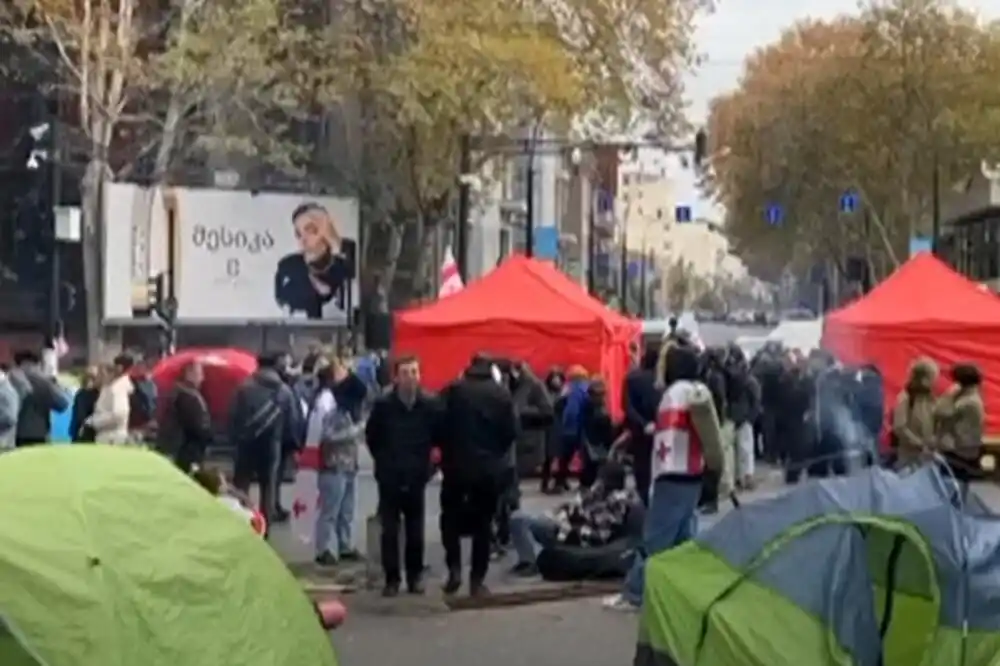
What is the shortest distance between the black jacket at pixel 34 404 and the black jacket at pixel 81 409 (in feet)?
0.93

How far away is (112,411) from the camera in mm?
18203

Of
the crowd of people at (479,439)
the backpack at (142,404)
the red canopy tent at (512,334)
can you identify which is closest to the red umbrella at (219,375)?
the red canopy tent at (512,334)

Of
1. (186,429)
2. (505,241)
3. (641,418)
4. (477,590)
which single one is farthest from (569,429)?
(505,241)

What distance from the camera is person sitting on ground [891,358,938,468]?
1528 centimetres

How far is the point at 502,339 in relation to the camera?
27719 mm

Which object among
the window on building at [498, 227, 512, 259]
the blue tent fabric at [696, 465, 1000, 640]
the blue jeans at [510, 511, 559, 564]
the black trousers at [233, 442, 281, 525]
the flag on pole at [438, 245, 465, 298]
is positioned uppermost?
the window on building at [498, 227, 512, 259]

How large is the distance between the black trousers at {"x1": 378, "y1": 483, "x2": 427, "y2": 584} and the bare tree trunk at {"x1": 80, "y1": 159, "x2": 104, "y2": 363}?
24.4 m

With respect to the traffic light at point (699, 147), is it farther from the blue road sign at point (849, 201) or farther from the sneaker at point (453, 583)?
the sneaker at point (453, 583)

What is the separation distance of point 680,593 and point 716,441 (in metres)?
5.81

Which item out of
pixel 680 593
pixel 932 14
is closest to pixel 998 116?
pixel 932 14

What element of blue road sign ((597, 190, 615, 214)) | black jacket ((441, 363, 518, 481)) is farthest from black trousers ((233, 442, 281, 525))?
blue road sign ((597, 190, 615, 214))

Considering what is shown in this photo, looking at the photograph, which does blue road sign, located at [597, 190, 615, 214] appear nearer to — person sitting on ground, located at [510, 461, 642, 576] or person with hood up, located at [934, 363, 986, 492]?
person sitting on ground, located at [510, 461, 642, 576]

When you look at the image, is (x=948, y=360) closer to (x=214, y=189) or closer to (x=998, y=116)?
(x=214, y=189)

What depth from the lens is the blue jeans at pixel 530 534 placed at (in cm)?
1564
